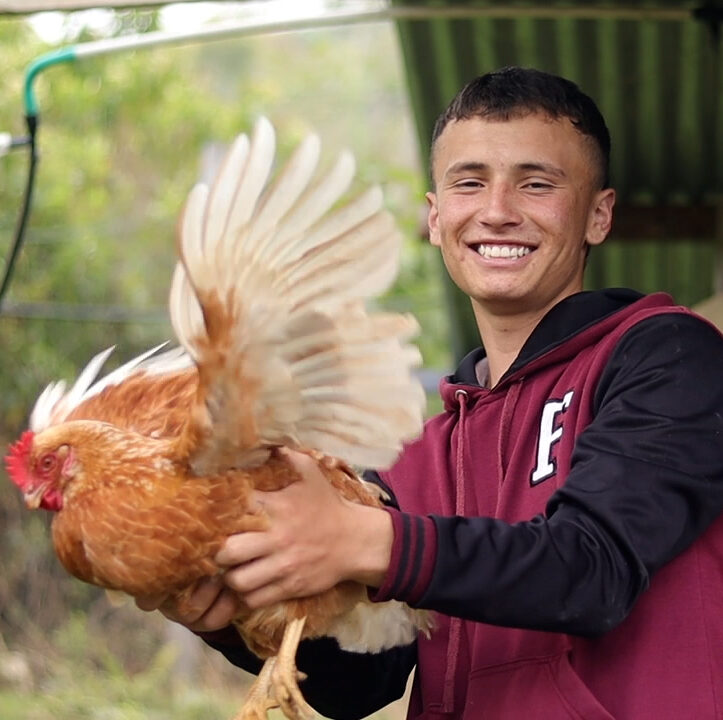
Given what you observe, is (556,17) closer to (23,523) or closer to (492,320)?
(492,320)

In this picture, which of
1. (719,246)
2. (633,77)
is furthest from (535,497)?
(633,77)

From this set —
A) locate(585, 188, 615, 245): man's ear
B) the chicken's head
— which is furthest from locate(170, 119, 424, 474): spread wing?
locate(585, 188, 615, 245): man's ear

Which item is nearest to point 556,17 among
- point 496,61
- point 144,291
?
point 496,61

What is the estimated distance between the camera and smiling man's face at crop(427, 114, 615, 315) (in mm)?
2320

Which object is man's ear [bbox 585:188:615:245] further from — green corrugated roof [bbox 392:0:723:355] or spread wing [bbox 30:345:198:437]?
green corrugated roof [bbox 392:0:723:355]

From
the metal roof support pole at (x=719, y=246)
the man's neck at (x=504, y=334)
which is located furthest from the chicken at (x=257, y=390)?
the metal roof support pole at (x=719, y=246)

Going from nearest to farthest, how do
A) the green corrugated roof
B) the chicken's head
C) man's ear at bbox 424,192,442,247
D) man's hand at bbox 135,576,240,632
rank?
man's hand at bbox 135,576,240,632 < the chicken's head < man's ear at bbox 424,192,442,247 < the green corrugated roof

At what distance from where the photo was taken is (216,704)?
6.73 metres

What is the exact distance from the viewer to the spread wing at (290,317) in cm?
182

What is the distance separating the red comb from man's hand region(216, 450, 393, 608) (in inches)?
16.6

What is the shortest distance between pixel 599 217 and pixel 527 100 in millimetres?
265

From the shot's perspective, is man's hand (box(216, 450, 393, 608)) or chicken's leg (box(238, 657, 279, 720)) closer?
man's hand (box(216, 450, 393, 608))

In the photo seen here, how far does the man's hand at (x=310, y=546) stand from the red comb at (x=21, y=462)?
0.42 meters

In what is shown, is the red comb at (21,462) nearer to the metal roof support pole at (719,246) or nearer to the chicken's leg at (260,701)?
the chicken's leg at (260,701)
